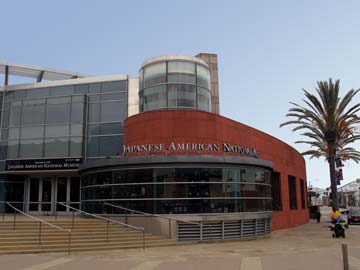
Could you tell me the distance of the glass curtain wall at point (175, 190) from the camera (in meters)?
20.7

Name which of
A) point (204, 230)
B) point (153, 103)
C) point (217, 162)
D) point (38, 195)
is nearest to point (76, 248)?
point (204, 230)

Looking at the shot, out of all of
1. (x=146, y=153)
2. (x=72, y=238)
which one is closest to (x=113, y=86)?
(x=146, y=153)

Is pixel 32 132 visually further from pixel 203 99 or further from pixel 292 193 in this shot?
pixel 292 193

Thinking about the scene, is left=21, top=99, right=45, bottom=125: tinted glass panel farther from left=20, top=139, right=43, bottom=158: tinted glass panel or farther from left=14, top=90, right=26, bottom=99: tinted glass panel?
left=20, top=139, right=43, bottom=158: tinted glass panel

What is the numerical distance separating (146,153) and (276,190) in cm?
1322

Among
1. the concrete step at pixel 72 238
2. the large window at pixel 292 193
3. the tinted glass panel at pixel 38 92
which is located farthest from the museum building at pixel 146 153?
the concrete step at pixel 72 238

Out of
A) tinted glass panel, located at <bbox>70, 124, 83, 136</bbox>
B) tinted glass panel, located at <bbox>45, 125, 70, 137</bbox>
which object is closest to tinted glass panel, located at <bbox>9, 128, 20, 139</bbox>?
tinted glass panel, located at <bbox>45, 125, 70, 137</bbox>

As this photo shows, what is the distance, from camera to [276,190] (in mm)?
32688

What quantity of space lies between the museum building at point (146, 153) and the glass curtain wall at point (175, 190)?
0.16 ft

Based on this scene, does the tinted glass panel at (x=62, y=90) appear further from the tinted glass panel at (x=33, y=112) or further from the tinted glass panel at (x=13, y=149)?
the tinted glass panel at (x=13, y=149)

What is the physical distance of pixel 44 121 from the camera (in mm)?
31969

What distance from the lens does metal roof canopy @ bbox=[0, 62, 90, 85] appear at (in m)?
35.7

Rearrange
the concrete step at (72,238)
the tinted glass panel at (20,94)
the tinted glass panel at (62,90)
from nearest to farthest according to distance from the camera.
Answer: the concrete step at (72,238), the tinted glass panel at (62,90), the tinted glass panel at (20,94)

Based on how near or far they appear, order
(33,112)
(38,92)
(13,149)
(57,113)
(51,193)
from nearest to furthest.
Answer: (51,193) < (57,113) < (13,149) < (33,112) < (38,92)
